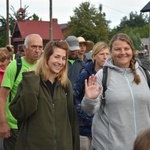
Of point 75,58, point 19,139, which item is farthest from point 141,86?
point 75,58

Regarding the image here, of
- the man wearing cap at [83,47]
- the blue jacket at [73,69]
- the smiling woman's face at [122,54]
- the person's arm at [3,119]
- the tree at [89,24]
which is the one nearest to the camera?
the smiling woman's face at [122,54]

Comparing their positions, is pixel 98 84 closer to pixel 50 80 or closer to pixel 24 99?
pixel 50 80

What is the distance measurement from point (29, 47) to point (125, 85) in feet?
5.01

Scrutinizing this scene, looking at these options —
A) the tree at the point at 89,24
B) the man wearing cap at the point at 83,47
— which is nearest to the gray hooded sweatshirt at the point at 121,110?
the man wearing cap at the point at 83,47

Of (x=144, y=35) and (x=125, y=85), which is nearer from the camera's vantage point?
(x=125, y=85)

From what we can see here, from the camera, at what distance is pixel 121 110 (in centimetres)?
339

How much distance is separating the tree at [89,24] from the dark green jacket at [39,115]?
4805 cm

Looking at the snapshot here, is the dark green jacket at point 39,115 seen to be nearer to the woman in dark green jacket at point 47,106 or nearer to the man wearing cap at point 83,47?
the woman in dark green jacket at point 47,106

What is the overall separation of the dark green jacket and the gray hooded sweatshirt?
0.82 ft

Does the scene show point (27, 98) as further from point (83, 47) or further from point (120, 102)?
point (83, 47)

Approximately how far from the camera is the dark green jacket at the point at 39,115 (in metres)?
3.36

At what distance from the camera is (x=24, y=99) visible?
3336 mm

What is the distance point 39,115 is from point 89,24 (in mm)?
48499

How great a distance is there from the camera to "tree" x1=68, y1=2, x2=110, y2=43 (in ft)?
170
